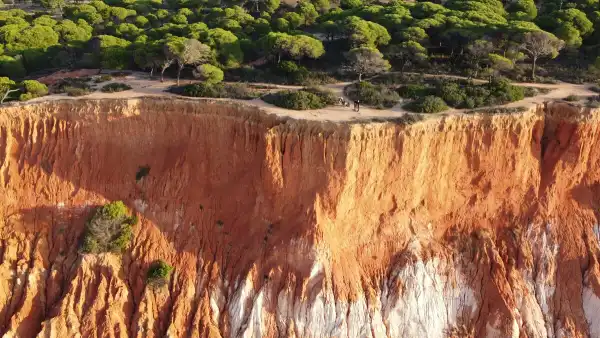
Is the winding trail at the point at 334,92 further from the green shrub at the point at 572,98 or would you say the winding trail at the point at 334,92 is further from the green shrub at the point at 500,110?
the green shrub at the point at 500,110

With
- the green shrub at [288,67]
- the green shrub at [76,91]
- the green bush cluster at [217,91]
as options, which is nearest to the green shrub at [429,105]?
the green bush cluster at [217,91]

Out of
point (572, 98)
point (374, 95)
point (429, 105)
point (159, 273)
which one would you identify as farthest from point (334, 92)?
point (159, 273)

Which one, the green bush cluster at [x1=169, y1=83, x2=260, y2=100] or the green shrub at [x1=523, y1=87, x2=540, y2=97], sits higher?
the green shrub at [x1=523, y1=87, x2=540, y2=97]

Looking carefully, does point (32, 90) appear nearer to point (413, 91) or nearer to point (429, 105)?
point (413, 91)

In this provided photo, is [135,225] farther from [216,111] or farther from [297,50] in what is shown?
[297,50]

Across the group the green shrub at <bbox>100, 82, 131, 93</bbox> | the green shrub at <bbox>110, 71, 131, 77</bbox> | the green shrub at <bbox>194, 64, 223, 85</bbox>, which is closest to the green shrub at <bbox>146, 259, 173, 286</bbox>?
the green shrub at <bbox>100, 82, 131, 93</bbox>

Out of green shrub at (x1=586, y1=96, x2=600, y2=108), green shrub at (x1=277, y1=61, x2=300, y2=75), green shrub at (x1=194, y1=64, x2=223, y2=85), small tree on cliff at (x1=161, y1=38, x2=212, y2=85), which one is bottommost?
green shrub at (x1=586, y1=96, x2=600, y2=108)

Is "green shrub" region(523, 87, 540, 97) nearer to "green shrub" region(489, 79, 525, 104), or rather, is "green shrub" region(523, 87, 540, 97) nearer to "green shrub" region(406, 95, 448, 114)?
"green shrub" region(489, 79, 525, 104)
